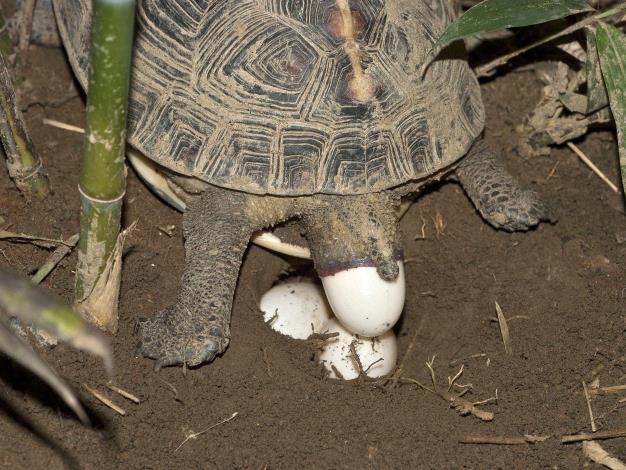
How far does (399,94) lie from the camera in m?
2.98

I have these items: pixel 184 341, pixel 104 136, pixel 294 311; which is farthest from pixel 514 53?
pixel 104 136

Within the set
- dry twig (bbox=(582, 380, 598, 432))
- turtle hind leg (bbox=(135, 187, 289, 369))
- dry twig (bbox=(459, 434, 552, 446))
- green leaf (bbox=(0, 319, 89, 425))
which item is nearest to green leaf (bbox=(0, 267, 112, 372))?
green leaf (bbox=(0, 319, 89, 425))

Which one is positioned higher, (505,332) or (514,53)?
(514,53)

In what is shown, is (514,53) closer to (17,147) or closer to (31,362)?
(17,147)

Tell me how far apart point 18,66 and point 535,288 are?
279 centimetres

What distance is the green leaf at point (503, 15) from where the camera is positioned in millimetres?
2852

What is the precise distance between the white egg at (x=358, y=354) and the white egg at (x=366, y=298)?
0.89ft

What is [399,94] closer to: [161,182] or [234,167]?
[234,167]

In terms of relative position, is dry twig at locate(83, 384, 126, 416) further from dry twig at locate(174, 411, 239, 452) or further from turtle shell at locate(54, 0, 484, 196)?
turtle shell at locate(54, 0, 484, 196)

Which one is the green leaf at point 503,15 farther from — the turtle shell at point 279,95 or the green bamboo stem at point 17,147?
the green bamboo stem at point 17,147

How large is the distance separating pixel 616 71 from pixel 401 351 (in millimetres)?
1567

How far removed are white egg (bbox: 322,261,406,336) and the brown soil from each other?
336 mm

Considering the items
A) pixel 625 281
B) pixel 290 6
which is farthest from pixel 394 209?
pixel 625 281

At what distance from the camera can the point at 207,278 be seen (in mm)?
2980
